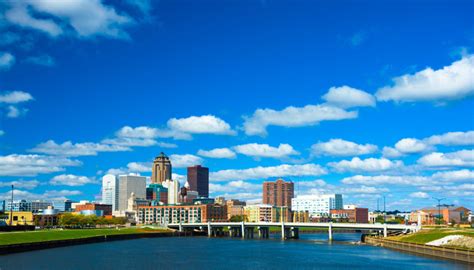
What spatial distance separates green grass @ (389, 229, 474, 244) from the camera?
130 m

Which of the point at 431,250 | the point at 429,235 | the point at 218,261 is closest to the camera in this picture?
the point at 218,261

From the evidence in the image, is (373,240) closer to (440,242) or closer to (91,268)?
(440,242)

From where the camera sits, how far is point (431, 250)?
393ft

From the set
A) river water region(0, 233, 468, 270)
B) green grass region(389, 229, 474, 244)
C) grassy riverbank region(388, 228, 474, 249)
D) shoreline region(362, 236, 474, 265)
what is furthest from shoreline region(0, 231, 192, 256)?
green grass region(389, 229, 474, 244)

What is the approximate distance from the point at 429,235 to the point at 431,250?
65.1 ft

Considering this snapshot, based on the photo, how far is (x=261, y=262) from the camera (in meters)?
104

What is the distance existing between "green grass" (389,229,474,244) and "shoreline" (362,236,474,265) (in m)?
2.88

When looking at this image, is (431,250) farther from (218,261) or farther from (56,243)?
(56,243)

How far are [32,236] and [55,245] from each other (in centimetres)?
659

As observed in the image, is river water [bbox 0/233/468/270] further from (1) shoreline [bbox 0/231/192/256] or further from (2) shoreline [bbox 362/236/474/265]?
(1) shoreline [bbox 0/231/192/256]

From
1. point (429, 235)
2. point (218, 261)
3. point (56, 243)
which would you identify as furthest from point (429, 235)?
point (56, 243)

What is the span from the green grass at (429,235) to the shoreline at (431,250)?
2.88 m

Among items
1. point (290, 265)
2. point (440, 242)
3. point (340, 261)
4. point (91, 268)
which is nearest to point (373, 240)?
point (440, 242)

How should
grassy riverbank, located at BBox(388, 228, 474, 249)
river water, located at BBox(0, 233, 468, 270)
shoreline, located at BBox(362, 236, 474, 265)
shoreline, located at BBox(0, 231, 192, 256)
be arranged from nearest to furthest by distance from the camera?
river water, located at BBox(0, 233, 468, 270) → shoreline, located at BBox(362, 236, 474, 265) → shoreline, located at BBox(0, 231, 192, 256) → grassy riverbank, located at BBox(388, 228, 474, 249)
